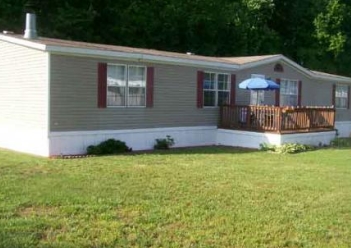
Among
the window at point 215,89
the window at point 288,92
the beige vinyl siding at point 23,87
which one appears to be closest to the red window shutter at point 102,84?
the beige vinyl siding at point 23,87

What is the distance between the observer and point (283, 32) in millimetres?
37000

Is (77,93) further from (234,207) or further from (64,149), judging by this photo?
(234,207)

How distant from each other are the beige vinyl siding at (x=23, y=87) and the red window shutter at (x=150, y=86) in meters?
3.26

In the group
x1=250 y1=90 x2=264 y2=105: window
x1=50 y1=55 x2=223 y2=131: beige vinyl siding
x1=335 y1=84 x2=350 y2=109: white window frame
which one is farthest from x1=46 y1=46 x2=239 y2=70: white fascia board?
x1=335 y1=84 x2=350 y2=109: white window frame

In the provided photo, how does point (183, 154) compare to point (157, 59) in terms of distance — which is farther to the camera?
point (157, 59)

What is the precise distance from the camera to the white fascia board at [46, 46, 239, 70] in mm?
12969

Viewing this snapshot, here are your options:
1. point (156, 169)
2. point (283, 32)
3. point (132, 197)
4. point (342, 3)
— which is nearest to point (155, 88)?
point (156, 169)

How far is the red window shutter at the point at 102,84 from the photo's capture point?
14.0 m

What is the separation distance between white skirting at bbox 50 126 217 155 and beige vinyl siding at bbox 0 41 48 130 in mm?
634

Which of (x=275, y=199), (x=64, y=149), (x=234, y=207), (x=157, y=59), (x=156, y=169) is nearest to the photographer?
(x=234, y=207)

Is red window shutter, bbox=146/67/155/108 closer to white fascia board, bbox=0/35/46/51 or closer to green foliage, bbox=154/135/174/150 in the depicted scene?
green foliage, bbox=154/135/174/150

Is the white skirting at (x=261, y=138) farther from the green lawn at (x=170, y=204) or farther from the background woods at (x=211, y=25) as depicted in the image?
the background woods at (x=211, y=25)

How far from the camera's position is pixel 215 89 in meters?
17.9

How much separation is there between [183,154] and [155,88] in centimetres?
247
